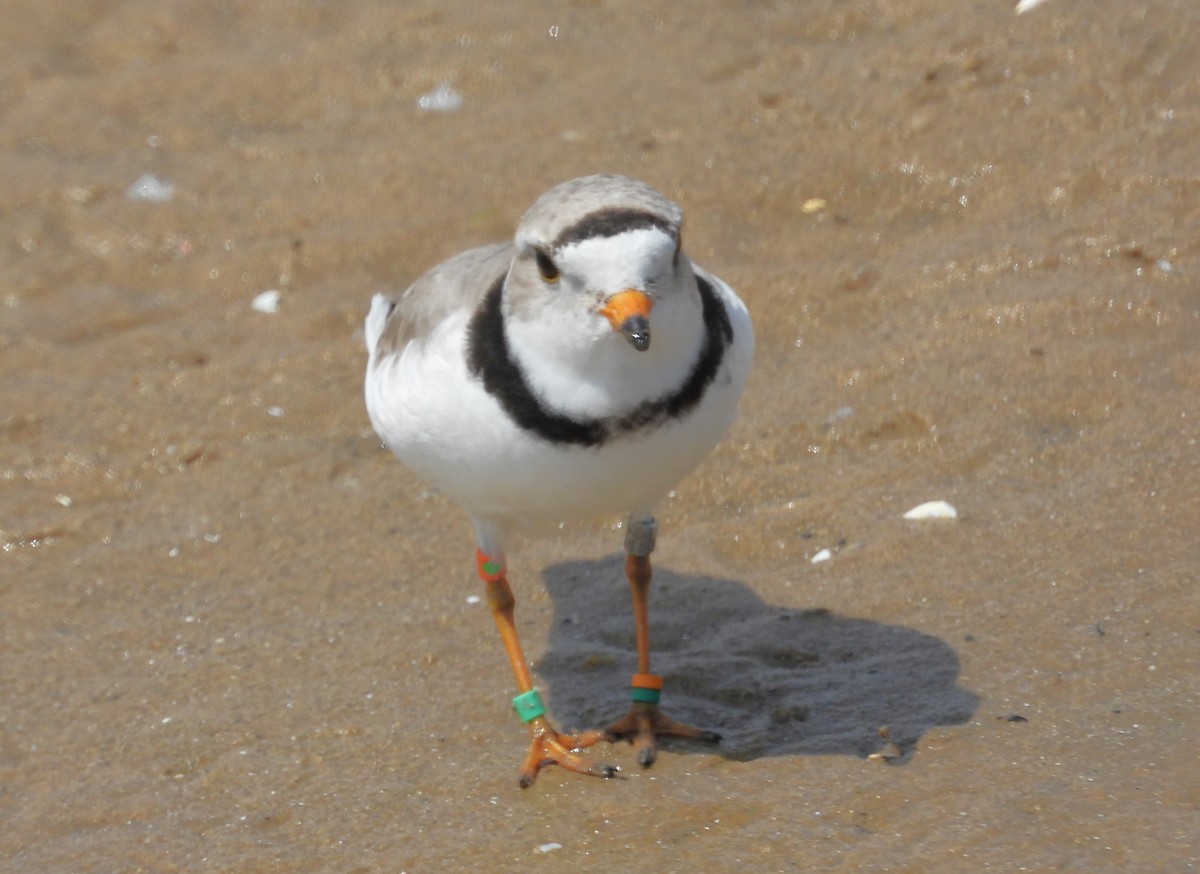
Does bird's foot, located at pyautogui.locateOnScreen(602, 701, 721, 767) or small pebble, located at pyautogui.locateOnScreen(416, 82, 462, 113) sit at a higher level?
small pebble, located at pyautogui.locateOnScreen(416, 82, 462, 113)

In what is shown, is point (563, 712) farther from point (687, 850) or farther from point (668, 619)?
point (687, 850)

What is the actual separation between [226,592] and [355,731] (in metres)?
1.07

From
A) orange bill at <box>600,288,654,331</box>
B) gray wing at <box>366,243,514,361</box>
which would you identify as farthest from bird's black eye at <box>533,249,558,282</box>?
gray wing at <box>366,243,514,361</box>

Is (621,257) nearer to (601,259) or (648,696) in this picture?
(601,259)

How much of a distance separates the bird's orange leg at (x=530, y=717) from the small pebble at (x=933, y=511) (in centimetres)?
133

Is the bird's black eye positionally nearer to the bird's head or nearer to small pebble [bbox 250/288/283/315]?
the bird's head

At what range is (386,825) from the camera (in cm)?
359

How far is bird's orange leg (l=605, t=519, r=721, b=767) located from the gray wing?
2.58 ft

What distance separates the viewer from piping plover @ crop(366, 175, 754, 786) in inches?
122

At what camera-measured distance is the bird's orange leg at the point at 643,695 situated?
3885mm

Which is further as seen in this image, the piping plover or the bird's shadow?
the bird's shadow

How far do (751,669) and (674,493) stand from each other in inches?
41.6

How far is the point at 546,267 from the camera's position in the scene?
320cm

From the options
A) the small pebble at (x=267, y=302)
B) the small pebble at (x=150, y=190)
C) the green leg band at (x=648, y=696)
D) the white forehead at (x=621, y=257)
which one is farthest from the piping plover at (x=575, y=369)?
the small pebble at (x=150, y=190)
